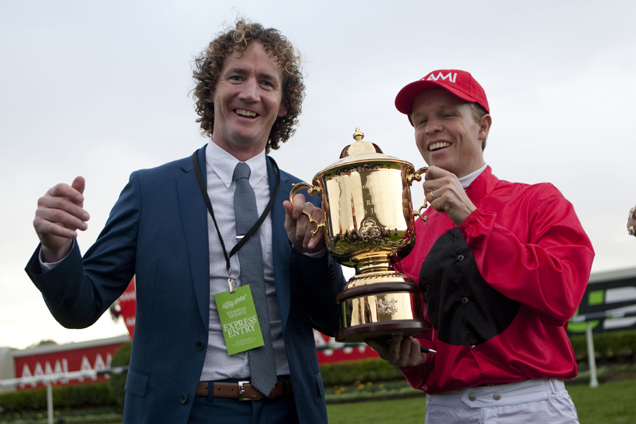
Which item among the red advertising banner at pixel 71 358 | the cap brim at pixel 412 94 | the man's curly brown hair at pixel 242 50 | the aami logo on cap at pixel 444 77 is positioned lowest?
the red advertising banner at pixel 71 358

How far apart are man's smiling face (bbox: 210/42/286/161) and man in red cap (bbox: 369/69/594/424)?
0.68 m

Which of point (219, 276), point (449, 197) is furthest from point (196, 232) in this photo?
point (449, 197)

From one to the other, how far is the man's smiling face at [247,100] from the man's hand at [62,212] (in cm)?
96

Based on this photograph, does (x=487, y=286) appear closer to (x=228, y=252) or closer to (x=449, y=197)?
(x=449, y=197)

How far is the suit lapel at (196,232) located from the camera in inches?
101

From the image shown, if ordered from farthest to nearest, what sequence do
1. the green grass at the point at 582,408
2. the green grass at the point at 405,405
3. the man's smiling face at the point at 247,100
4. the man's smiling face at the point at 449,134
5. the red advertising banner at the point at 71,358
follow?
the red advertising banner at the point at 71,358
the green grass at the point at 405,405
the green grass at the point at 582,408
the man's smiling face at the point at 247,100
the man's smiling face at the point at 449,134

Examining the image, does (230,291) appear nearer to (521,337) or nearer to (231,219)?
(231,219)

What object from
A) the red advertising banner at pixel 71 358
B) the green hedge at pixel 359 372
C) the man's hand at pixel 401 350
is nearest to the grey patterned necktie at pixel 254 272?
the man's hand at pixel 401 350

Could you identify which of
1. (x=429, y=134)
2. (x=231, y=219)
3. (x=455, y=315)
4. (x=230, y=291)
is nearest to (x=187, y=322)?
(x=230, y=291)

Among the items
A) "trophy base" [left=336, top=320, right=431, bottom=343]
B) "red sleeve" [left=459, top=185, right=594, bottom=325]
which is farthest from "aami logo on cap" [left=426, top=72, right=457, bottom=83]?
"trophy base" [left=336, top=320, right=431, bottom=343]

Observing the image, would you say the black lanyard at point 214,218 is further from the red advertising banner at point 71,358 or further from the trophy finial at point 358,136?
the red advertising banner at point 71,358

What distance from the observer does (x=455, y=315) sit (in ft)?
8.37

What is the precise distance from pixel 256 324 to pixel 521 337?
1.05 meters

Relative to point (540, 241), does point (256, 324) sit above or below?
below
